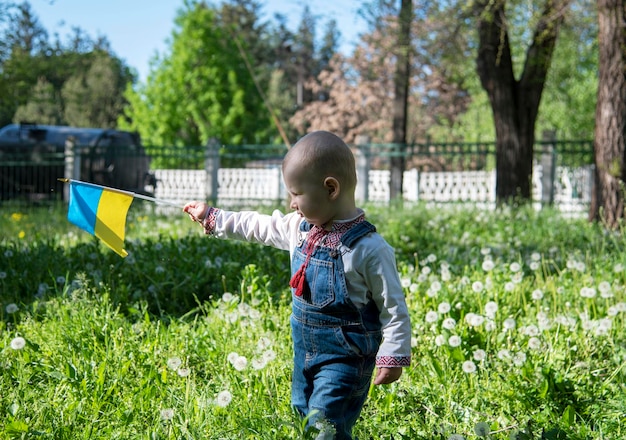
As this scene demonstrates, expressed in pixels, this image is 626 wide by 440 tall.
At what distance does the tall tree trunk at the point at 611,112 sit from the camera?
8.56 m

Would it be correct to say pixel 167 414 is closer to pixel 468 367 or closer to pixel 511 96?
pixel 468 367

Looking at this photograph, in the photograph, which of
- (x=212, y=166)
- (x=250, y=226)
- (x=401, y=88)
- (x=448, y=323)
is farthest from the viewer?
(x=401, y=88)

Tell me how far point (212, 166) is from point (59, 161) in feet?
13.7

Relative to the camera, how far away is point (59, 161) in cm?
1905

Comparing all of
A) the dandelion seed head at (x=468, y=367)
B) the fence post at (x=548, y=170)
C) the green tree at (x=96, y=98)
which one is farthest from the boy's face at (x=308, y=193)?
the green tree at (x=96, y=98)

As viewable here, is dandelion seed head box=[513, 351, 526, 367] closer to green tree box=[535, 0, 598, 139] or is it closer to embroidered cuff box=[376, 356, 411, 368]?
embroidered cuff box=[376, 356, 411, 368]

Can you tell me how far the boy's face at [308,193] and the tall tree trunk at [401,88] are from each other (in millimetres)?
12316

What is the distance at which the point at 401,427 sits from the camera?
2670 millimetres

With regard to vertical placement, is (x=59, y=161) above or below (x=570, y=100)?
below

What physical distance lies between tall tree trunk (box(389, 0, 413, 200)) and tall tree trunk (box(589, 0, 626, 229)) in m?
5.98

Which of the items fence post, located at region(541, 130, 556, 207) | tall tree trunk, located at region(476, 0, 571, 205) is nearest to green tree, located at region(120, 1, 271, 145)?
fence post, located at region(541, 130, 556, 207)

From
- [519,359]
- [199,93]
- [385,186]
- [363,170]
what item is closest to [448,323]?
[519,359]

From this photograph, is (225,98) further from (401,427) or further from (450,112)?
(401,427)

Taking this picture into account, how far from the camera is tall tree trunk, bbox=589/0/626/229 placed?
28.1 feet
